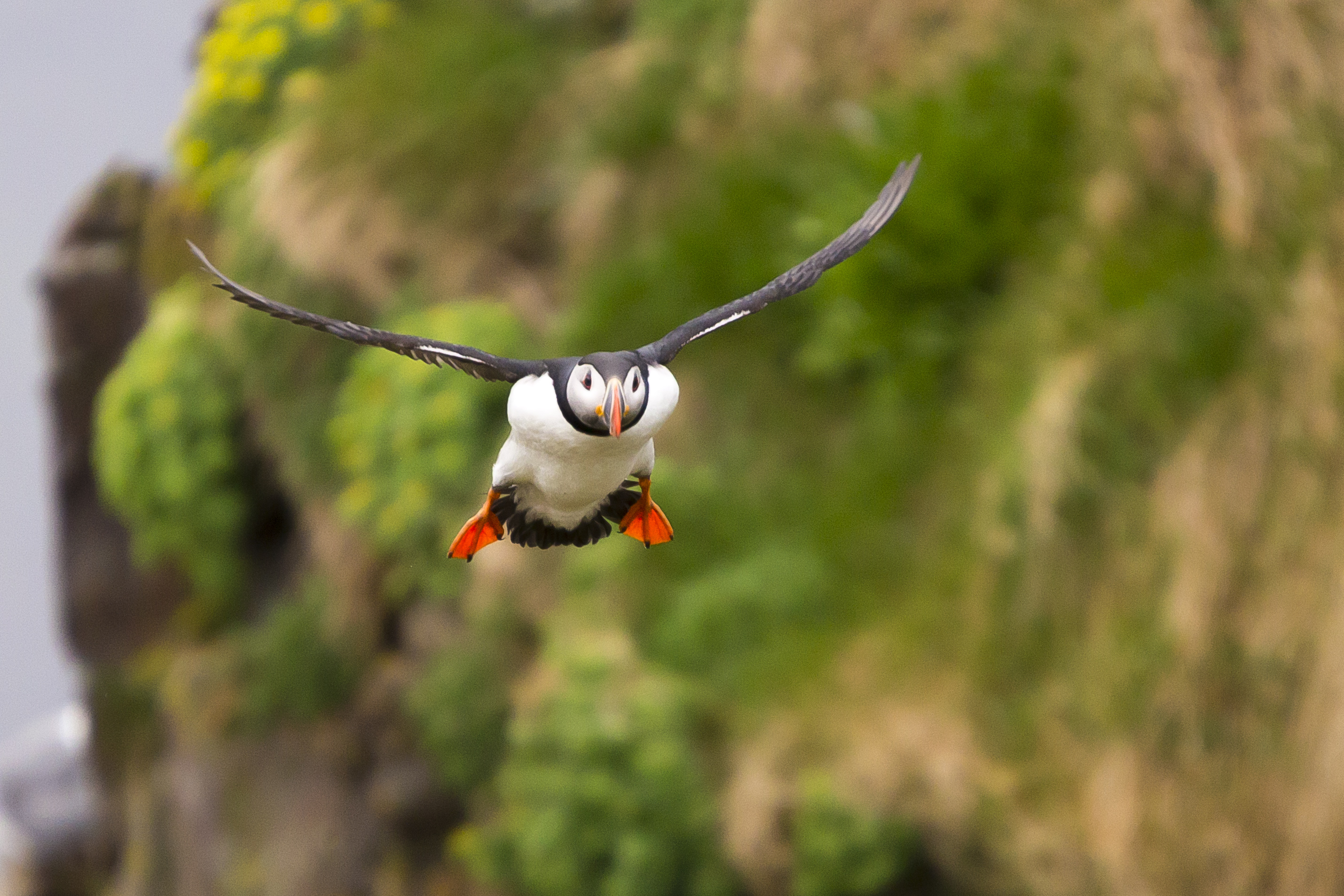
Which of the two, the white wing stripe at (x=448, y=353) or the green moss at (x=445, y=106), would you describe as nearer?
the white wing stripe at (x=448, y=353)

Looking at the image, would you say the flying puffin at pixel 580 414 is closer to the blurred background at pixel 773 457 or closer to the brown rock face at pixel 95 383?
the blurred background at pixel 773 457

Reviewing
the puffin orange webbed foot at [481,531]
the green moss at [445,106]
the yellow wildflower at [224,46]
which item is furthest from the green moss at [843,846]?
the yellow wildflower at [224,46]

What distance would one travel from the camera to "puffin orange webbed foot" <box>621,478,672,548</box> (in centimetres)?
228

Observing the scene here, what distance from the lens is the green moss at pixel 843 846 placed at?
186 inches

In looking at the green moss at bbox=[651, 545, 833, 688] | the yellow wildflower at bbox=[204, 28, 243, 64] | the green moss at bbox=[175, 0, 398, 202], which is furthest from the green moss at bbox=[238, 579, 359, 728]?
the yellow wildflower at bbox=[204, 28, 243, 64]

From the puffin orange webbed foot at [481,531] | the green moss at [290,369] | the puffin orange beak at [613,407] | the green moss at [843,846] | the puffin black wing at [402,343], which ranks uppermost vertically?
the green moss at [290,369]

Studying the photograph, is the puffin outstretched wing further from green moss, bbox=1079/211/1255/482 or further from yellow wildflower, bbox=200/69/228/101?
yellow wildflower, bbox=200/69/228/101

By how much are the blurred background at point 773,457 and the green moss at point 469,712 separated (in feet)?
0.08

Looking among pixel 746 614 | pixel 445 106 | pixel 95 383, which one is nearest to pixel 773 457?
pixel 746 614

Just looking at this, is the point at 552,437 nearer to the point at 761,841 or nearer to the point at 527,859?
the point at 761,841

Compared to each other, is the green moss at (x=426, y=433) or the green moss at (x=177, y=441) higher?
the green moss at (x=177, y=441)

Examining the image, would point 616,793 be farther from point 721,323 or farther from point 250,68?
point 250,68

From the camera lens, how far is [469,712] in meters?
6.71

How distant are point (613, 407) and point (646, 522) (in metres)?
0.63
